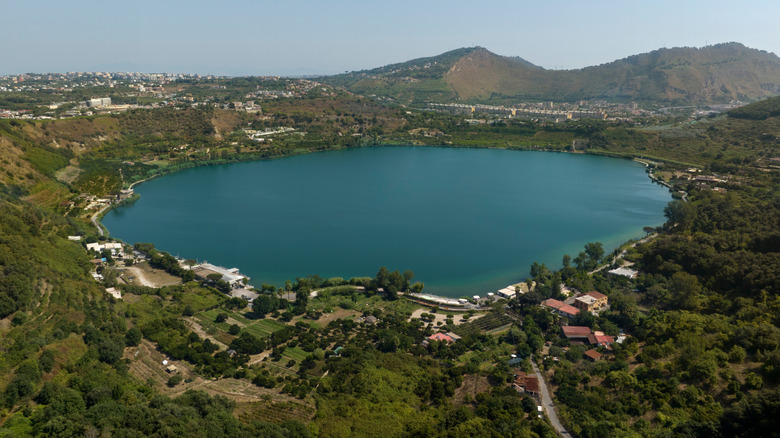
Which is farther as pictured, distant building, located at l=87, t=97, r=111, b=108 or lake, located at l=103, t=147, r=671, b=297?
distant building, located at l=87, t=97, r=111, b=108

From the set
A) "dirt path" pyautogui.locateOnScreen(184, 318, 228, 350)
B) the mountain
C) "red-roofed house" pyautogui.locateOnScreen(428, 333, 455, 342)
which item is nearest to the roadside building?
"red-roofed house" pyautogui.locateOnScreen(428, 333, 455, 342)

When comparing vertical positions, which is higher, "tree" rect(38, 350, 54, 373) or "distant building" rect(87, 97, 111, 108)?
"distant building" rect(87, 97, 111, 108)

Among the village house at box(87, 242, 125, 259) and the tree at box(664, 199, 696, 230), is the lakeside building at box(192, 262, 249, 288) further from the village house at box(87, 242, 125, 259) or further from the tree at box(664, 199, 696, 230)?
the tree at box(664, 199, 696, 230)

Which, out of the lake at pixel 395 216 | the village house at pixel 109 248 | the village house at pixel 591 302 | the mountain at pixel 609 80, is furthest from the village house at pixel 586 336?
the mountain at pixel 609 80

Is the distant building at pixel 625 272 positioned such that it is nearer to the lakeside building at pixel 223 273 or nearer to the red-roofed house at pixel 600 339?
the red-roofed house at pixel 600 339

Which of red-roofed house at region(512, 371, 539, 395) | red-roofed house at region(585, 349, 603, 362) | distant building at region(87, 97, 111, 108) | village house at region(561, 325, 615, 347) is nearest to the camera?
red-roofed house at region(512, 371, 539, 395)

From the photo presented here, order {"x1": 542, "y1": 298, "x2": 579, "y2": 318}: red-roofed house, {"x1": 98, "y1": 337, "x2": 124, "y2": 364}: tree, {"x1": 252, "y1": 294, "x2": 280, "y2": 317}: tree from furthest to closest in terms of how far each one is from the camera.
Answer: {"x1": 252, "y1": 294, "x2": 280, "y2": 317}: tree
{"x1": 542, "y1": 298, "x2": 579, "y2": 318}: red-roofed house
{"x1": 98, "y1": 337, "x2": 124, "y2": 364}: tree
